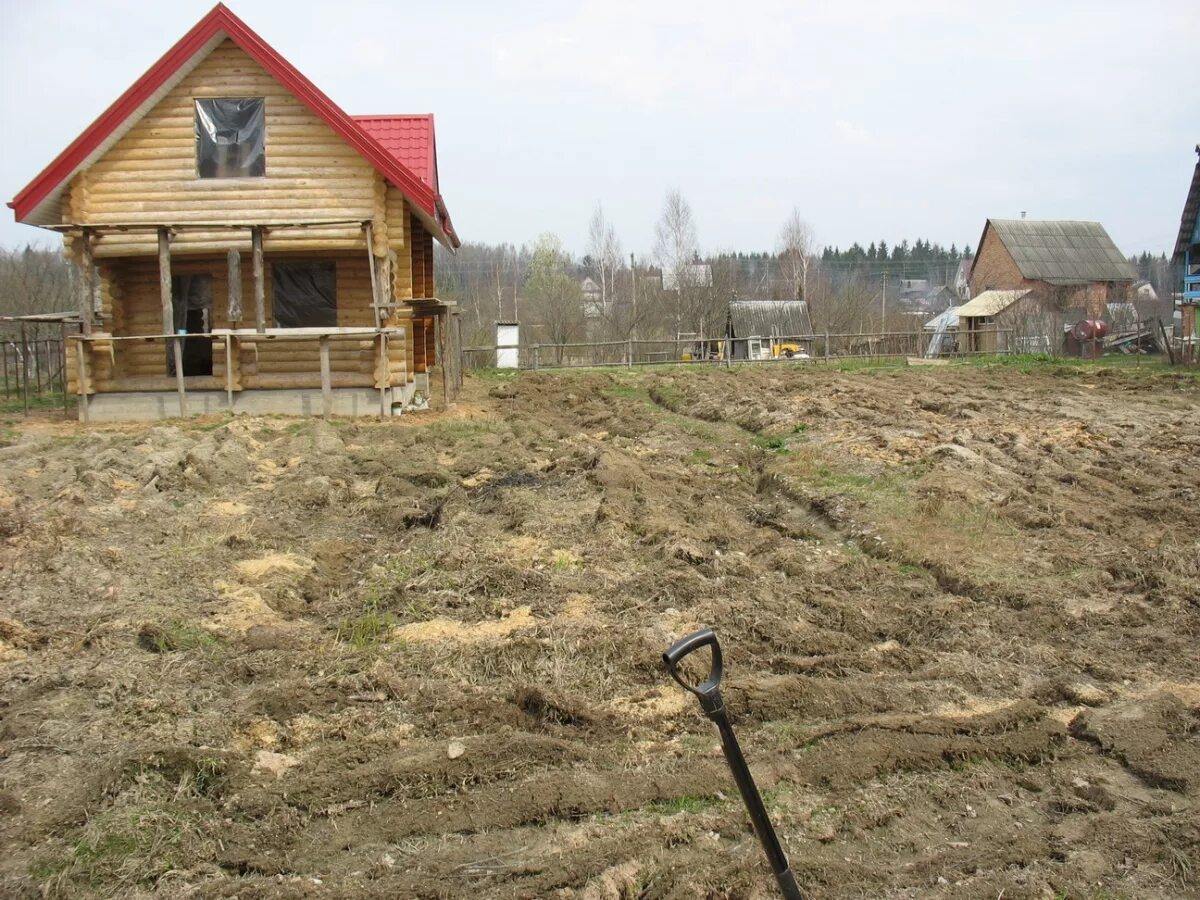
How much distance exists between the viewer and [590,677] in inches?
226

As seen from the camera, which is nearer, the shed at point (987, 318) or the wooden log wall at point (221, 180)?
the wooden log wall at point (221, 180)

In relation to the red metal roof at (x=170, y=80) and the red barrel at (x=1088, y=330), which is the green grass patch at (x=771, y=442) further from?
the red barrel at (x=1088, y=330)

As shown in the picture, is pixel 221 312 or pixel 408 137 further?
pixel 408 137

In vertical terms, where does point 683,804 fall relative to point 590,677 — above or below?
below

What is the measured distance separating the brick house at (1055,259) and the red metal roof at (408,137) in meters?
36.6

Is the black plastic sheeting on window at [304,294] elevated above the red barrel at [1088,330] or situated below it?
above

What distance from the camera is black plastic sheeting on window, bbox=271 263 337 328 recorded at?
18.8 meters

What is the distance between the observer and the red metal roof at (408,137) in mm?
21219

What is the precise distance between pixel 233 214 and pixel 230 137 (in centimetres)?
138

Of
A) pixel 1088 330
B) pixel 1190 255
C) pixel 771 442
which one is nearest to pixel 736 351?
pixel 1088 330

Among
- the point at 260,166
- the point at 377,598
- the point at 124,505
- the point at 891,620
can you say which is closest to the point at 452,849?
the point at 377,598

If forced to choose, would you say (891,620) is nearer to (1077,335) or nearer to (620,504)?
(620,504)

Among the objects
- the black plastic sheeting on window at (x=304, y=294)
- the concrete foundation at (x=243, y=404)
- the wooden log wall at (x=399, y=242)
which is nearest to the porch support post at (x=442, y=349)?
the wooden log wall at (x=399, y=242)

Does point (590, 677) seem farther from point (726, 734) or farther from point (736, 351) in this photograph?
point (736, 351)
